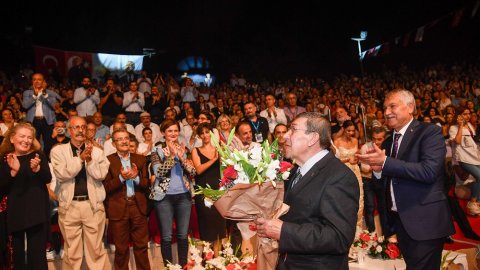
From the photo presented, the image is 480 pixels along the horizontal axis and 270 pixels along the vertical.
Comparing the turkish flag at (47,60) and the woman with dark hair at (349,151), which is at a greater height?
the turkish flag at (47,60)

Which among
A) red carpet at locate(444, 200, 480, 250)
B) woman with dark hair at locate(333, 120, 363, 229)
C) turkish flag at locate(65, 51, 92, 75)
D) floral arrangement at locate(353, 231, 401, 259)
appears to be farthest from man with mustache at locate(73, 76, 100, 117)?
red carpet at locate(444, 200, 480, 250)

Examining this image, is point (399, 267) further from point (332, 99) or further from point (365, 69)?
point (365, 69)

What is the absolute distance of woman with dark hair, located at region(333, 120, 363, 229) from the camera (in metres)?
6.09

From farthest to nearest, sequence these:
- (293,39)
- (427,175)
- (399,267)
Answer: (293,39) → (399,267) → (427,175)

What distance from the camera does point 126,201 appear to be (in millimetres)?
4980

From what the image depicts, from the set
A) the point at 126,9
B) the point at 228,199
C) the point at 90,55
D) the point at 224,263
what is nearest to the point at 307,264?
the point at 228,199

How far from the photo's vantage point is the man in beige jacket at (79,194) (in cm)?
481

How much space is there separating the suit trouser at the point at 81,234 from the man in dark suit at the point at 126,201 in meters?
0.18

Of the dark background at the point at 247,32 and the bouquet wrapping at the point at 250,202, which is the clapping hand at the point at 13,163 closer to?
the bouquet wrapping at the point at 250,202

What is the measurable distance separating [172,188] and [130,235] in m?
0.77

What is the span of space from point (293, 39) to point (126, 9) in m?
8.43

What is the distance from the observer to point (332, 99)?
12758 millimetres

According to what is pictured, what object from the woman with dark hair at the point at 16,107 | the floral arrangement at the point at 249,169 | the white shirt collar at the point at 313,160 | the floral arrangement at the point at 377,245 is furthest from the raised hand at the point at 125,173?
the woman with dark hair at the point at 16,107

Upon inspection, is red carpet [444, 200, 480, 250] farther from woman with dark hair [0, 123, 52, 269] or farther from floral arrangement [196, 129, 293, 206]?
woman with dark hair [0, 123, 52, 269]
